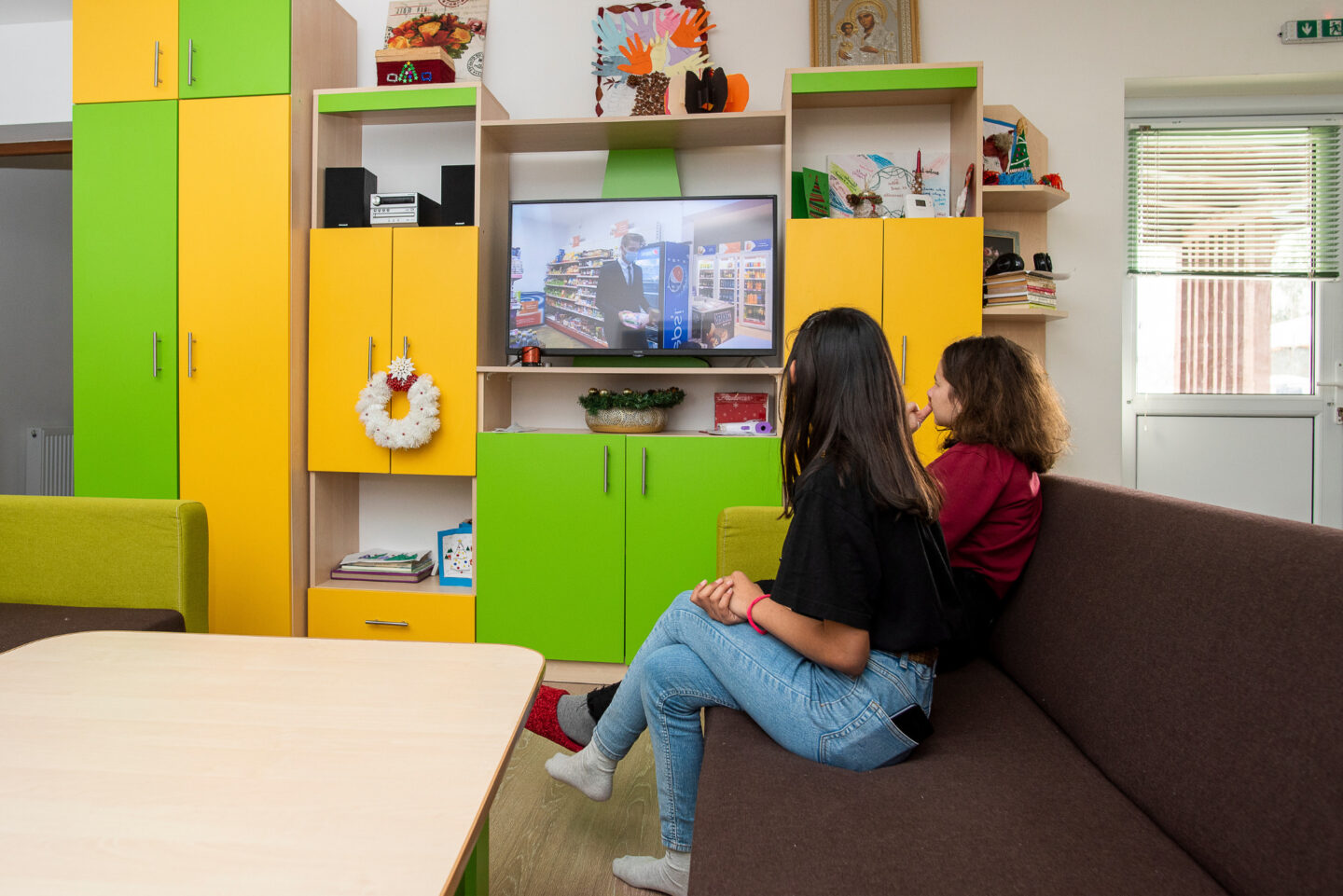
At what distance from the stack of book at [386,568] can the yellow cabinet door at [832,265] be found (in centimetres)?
163

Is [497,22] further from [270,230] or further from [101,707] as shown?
[101,707]

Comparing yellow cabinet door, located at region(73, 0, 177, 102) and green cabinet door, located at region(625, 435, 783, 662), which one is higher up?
yellow cabinet door, located at region(73, 0, 177, 102)

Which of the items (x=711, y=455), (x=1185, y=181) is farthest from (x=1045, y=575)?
(x=1185, y=181)

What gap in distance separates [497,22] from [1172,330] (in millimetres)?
3007

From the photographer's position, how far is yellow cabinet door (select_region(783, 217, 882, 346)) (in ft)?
8.87

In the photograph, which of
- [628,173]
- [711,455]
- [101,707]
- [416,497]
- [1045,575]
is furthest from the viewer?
[416,497]

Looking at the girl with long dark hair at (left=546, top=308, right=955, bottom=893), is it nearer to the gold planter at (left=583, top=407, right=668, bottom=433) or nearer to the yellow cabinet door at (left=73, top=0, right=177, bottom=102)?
the gold planter at (left=583, top=407, right=668, bottom=433)

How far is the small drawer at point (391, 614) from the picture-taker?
286 centimetres

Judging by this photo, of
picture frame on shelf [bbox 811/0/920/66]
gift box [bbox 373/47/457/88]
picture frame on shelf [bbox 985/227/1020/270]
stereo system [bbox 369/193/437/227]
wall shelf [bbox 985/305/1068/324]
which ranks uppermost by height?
picture frame on shelf [bbox 811/0/920/66]

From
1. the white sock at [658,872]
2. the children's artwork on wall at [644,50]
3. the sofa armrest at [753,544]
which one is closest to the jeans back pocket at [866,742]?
the white sock at [658,872]

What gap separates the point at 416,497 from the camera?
330cm

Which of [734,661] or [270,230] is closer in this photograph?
[734,661]

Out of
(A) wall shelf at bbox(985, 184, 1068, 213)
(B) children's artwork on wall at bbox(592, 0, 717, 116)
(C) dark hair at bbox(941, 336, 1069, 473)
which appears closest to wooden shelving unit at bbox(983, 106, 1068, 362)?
(A) wall shelf at bbox(985, 184, 1068, 213)

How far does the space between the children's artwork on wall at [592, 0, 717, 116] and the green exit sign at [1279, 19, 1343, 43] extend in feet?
7.09
